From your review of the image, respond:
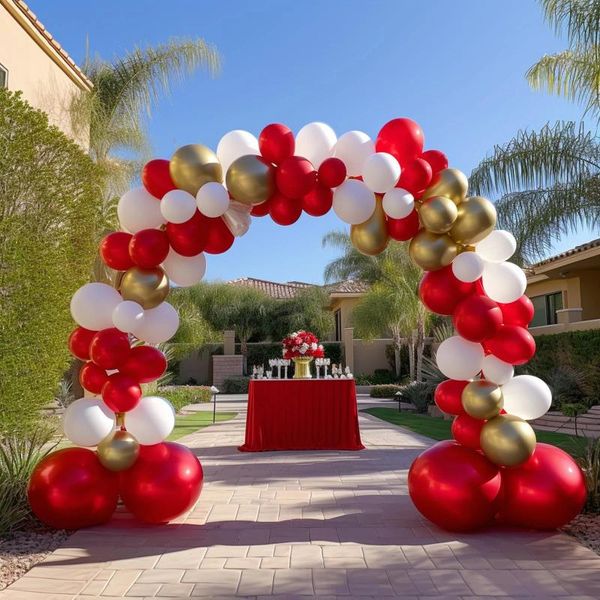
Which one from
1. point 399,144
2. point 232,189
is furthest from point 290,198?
point 399,144

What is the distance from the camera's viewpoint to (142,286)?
5121 mm

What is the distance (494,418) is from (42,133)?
21.7 ft

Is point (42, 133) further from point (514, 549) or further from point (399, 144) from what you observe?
point (514, 549)

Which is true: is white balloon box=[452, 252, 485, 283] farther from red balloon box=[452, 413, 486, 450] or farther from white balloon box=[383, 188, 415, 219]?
red balloon box=[452, 413, 486, 450]

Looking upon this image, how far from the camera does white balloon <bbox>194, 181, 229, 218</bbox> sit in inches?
195

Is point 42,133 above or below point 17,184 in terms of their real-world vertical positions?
above

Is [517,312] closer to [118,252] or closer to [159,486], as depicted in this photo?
[159,486]

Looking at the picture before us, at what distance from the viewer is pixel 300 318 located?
32688 millimetres

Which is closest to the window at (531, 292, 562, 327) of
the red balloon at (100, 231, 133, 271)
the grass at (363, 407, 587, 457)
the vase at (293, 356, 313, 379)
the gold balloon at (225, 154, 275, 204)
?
the grass at (363, 407, 587, 457)

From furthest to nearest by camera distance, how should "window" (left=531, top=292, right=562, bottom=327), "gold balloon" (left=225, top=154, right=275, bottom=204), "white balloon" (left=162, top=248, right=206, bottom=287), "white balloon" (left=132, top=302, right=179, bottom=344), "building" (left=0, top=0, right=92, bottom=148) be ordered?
"window" (left=531, top=292, right=562, bottom=327) < "building" (left=0, top=0, right=92, bottom=148) < "white balloon" (left=162, top=248, right=206, bottom=287) < "white balloon" (left=132, top=302, right=179, bottom=344) < "gold balloon" (left=225, top=154, right=275, bottom=204)

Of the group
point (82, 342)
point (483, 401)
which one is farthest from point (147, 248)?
point (483, 401)

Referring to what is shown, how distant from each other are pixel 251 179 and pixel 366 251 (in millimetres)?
1261

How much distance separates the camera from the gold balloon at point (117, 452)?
4.92 meters

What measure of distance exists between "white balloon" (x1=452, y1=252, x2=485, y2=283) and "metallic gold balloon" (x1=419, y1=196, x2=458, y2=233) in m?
0.28
